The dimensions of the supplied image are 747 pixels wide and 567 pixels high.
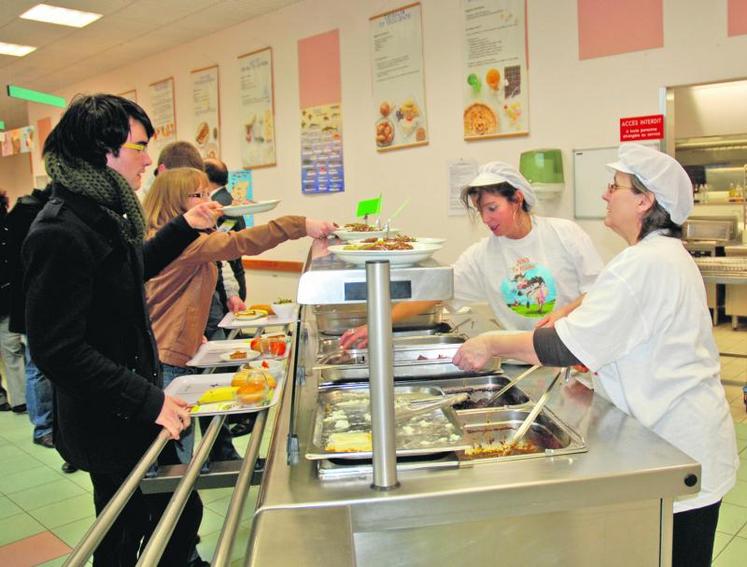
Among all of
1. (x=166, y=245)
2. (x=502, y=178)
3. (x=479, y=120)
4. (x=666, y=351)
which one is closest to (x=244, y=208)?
(x=166, y=245)

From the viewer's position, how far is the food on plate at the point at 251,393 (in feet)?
5.95

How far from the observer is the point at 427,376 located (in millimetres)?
2025

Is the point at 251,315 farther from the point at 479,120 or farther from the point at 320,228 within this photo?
the point at 479,120

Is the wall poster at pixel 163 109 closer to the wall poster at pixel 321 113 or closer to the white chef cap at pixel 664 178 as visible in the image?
the wall poster at pixel 321 113

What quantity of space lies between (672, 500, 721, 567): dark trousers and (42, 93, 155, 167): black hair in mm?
1778

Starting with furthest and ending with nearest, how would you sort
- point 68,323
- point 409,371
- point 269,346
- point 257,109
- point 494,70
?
point 257,109
point 494,70
point 269,346
point 409,371
point 68,323

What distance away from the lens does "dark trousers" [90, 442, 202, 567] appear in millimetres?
2023

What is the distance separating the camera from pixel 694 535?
164 centimetres

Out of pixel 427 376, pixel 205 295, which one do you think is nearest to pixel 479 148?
pixel 205 295

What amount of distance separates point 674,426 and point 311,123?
545cm

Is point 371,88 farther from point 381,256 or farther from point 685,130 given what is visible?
point 381,256

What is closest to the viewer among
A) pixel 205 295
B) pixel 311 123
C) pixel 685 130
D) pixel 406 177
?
pixel 205 295

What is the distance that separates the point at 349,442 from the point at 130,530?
1034mm

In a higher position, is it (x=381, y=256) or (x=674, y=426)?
(x=381, y=256)
